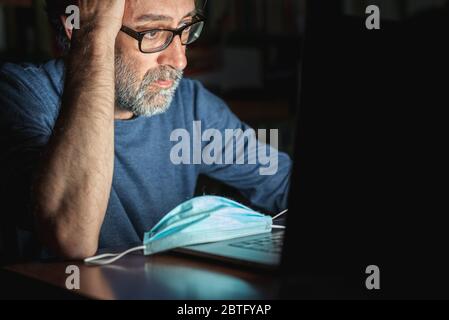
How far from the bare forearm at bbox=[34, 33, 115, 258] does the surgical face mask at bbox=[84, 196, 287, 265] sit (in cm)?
10

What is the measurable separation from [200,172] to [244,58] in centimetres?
80

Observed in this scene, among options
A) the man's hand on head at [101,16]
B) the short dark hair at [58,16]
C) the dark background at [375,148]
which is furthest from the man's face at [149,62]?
the dark background at [375,148]

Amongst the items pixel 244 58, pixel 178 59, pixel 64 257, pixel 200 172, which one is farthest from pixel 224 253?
pixel 244 58

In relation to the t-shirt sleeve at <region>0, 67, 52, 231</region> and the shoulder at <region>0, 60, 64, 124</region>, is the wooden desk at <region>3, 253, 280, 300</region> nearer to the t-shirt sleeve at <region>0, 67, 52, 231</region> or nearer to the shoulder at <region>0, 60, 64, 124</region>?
the t-shirt sleeve at <region>0, 67, 52, 231</region>

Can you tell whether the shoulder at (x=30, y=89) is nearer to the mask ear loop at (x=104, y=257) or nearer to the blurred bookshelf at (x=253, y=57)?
the mask ear loop at (x=104, y=257)

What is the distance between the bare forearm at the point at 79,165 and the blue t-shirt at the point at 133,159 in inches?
3.9

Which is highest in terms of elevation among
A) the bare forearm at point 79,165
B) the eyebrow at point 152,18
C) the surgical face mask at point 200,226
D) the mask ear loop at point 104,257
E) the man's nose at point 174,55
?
the eyebrow at point 152,18

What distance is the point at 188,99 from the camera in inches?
64.7

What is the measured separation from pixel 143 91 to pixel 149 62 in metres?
0.08

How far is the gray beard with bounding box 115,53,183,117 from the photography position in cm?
142

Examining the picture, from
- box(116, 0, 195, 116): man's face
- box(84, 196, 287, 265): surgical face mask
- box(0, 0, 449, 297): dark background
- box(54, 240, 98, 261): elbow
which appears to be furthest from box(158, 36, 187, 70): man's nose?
box(0, 0, 449, 297): dark background

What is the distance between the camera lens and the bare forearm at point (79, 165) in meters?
0.89

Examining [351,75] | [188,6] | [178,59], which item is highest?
[188,6]

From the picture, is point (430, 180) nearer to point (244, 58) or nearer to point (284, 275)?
point (284, 275)
